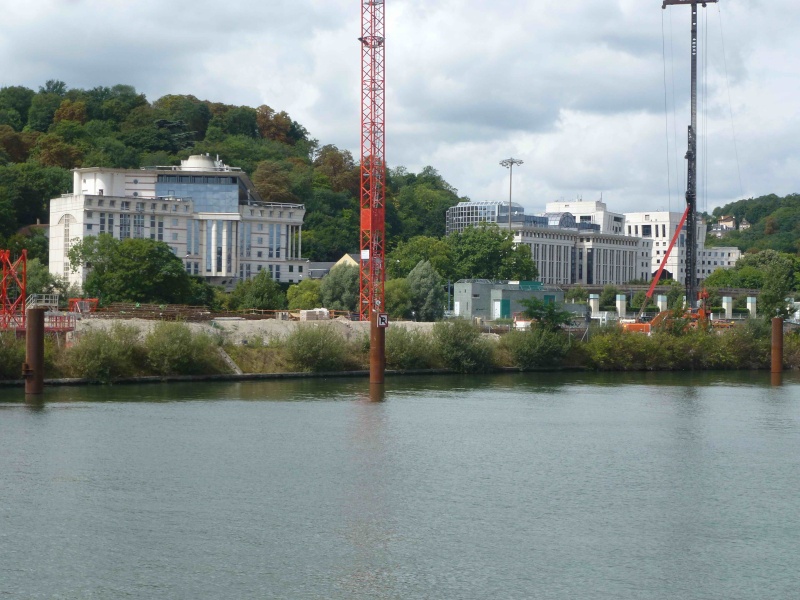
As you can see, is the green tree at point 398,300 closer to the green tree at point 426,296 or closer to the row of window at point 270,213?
the green tree at point 426,296

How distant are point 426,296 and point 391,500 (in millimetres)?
64316

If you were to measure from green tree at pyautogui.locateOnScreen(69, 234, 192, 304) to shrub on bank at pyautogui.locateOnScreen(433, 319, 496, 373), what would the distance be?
77.4 ft

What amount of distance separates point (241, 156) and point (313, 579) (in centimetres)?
12683

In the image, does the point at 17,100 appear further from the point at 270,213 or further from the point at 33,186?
the point at 270,213

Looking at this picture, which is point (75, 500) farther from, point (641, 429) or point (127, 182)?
point (127, 182)

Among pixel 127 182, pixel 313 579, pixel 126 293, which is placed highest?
pixel 127 182

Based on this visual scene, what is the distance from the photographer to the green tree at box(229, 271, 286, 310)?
308ft

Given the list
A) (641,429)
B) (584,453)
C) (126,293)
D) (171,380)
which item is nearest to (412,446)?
(584,453)

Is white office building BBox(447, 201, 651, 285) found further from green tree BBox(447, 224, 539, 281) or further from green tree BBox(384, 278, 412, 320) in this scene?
green tree BBox(384, 278, 412, 320)

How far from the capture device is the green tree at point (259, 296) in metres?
93.9

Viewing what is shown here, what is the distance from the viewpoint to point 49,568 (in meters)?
23.5

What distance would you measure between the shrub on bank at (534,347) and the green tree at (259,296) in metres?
27.8

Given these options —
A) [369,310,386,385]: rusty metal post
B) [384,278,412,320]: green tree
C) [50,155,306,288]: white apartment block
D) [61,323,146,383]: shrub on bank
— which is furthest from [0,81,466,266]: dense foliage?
[369,310,386,385]: rusty metal post

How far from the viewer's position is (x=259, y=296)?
94.9m
